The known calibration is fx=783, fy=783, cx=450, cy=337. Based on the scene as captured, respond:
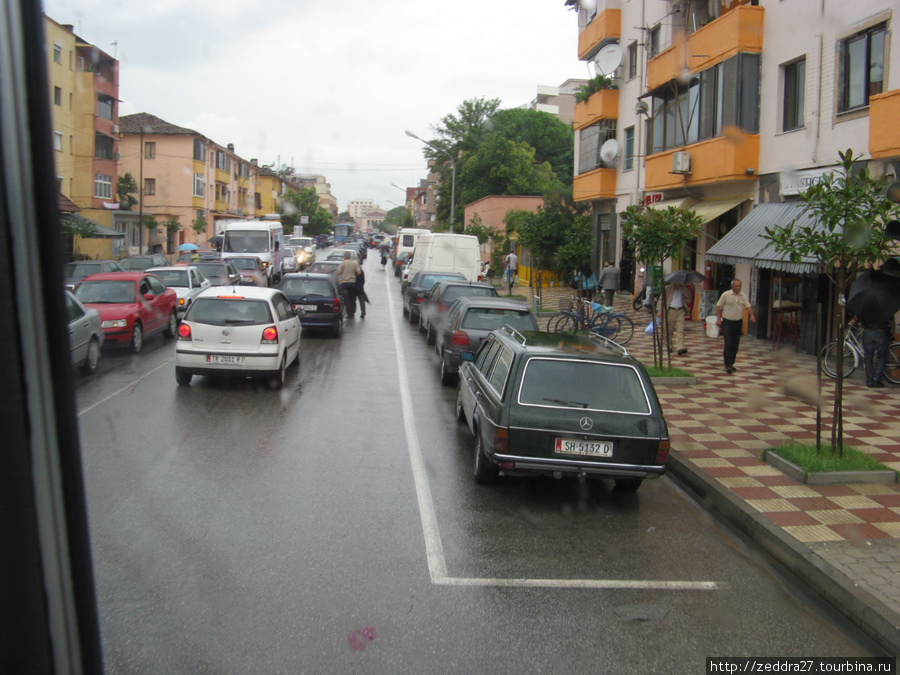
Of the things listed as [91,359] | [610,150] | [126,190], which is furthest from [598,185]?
[126,190]

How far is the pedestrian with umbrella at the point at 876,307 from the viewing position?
11.7 metres

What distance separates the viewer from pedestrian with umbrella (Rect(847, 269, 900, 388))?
1173 centimetres

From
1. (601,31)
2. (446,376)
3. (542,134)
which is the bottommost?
(446,376)

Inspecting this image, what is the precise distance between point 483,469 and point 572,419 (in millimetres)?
1092

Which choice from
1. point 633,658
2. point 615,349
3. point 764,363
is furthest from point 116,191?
point 633,658

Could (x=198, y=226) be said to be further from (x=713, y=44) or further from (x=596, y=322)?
(x=713, y=44)

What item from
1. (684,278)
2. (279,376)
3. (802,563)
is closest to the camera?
(802,563)

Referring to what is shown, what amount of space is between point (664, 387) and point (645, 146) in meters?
15.9

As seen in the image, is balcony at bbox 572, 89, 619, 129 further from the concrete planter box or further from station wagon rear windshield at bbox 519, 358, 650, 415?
station wagon rear windshield at bbox 519, 358, 650, 415

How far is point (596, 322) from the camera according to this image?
748 inches

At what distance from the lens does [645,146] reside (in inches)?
1045

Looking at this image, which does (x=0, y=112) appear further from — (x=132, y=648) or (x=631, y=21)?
(x=631, y=21)

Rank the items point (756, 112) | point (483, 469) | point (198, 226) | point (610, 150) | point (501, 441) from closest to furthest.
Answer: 1. point (501, 441)
2. point (483, 469)
3. point (756, 112)
4. point (610, 150)
5. point (198, 226)

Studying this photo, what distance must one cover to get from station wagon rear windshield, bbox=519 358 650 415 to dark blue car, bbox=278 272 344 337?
11956 mm
